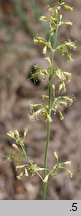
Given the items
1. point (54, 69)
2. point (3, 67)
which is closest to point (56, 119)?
point (3, 67)

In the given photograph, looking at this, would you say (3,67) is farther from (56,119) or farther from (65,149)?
(65,149)

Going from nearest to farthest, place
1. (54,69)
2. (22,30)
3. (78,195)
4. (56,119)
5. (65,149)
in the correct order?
(54,69)
(78,195)
(65,149)
(56,119)
(22,30)

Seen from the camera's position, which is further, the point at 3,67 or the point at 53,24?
the point at 3,67

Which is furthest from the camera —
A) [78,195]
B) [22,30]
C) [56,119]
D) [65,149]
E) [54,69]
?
[22,30]

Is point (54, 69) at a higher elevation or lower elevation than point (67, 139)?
lower

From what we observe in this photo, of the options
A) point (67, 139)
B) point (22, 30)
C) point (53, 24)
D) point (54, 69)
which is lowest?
point (54, 69)

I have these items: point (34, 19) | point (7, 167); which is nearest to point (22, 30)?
point (34, 19)

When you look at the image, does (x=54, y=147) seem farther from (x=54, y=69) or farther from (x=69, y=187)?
(x=54, y=69)
